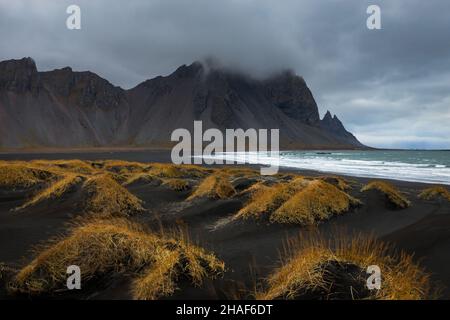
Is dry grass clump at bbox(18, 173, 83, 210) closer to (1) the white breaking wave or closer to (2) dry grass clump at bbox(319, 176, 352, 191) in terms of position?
(2) dry grass clump at bbox(319, 176, 352, 191)

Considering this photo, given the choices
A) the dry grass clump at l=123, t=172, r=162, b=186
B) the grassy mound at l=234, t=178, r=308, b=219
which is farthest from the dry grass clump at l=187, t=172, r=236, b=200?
the dry grass clump at l=123, t=172, r=162, b=186

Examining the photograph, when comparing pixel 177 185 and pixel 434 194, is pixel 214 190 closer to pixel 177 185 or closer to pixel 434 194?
pixel 177 185

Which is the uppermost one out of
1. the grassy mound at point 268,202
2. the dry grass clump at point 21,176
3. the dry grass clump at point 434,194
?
the dry grass clump at point 21,176

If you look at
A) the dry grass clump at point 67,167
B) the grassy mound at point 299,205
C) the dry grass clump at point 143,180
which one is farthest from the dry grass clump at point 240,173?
the dry grass clump at point 67,167

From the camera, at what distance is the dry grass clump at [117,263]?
5652 mm

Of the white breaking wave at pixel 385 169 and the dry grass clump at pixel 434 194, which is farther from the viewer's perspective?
the white breaking wave at pixel 385 169

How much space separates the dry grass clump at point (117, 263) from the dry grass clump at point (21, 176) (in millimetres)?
11162

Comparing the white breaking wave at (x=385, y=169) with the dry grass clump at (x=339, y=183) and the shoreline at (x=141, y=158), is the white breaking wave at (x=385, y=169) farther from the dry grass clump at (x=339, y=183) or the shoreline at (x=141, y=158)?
the dry grass clump at (x=339, y=183)

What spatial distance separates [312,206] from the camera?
11320 mm

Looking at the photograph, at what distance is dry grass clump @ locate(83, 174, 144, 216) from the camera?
12.0 meters

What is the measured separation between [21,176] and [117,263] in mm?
12722

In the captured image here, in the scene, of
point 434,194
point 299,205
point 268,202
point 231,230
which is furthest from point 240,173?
point 231,230

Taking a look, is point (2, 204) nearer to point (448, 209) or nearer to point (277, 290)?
point (277, 290)
